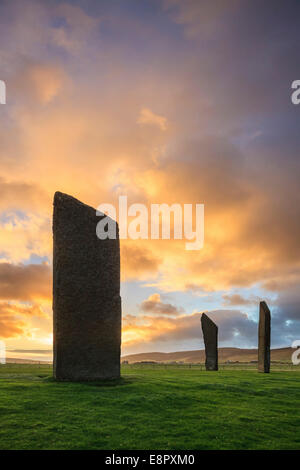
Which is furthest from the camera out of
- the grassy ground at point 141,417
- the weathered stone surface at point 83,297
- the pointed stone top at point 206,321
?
the pointed stone top at point 206,321

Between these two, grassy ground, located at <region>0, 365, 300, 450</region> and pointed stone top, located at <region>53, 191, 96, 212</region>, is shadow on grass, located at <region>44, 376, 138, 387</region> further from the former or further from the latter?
pointed stone top, located at <region>53, 191, 96, 212</region>

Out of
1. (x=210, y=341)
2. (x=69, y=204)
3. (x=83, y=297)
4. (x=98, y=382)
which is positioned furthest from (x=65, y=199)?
(x=210, y=341)

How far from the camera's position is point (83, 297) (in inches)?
762

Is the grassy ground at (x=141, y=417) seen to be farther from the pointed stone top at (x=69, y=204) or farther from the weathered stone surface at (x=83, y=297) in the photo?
the pointed stone top at (x=69, y=204)

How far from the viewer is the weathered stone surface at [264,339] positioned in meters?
33.0

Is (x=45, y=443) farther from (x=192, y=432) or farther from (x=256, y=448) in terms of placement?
(x=256, y=448)

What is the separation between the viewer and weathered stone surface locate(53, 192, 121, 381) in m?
19.0

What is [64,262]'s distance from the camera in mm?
19469

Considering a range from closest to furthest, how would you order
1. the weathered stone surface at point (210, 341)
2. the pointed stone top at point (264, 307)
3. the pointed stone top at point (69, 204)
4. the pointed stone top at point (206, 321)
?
the pointed stone top at point (69, 204) < the pointed stone top at point (264, 307) < the weathered stone surface at point (210, 341) < the pointed stone top at point (206, 321)

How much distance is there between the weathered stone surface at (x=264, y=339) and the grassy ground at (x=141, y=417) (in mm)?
13873

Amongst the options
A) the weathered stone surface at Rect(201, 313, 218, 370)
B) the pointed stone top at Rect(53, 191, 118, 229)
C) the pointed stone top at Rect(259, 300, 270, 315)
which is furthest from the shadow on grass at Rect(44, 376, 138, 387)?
the pointed stone top at Rect(259, 300, 270, 315)

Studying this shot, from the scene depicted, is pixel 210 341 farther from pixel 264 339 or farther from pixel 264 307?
pixel 264 307

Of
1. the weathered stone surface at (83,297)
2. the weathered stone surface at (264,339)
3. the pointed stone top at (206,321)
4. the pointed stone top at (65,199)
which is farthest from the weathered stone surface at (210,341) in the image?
the pointed stone top at (65,199)

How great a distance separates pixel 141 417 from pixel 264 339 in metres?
22.1
